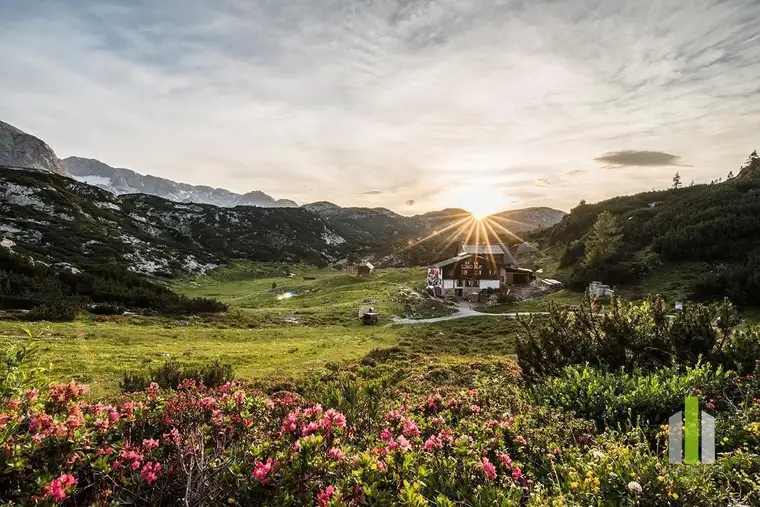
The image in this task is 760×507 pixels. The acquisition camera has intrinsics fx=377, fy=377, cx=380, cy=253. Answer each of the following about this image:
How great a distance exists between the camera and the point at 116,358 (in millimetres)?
19703

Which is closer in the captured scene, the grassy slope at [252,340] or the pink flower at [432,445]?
the pink flower at [432,445]

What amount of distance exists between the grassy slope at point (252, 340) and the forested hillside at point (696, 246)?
68.3 ft

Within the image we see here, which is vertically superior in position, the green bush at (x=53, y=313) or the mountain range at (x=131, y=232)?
the mountain range at (x=131, y=232)

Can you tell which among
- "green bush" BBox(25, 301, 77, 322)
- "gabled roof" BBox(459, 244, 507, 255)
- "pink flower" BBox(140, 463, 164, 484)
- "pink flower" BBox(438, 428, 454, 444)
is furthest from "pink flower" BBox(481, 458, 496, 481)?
"gabled roof" BBox(459, 244, 507, 255)

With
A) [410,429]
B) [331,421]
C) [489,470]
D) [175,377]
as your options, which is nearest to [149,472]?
[331,421]

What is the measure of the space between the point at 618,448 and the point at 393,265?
399 ft

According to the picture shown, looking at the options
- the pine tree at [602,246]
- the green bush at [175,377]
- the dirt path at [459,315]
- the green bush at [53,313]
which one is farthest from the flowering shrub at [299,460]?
the pine tree at [602,246]

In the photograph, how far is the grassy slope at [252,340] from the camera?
19047mm

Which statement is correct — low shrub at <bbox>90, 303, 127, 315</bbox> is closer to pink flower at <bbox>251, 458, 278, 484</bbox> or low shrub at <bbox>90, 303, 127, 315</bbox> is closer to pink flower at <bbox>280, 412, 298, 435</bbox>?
pink flower at <bbox>280, 412, 298, 435</bbox>

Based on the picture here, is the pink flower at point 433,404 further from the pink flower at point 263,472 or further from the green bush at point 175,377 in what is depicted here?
the green bush at point 175,377

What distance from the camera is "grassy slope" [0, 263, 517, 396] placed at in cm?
1905
